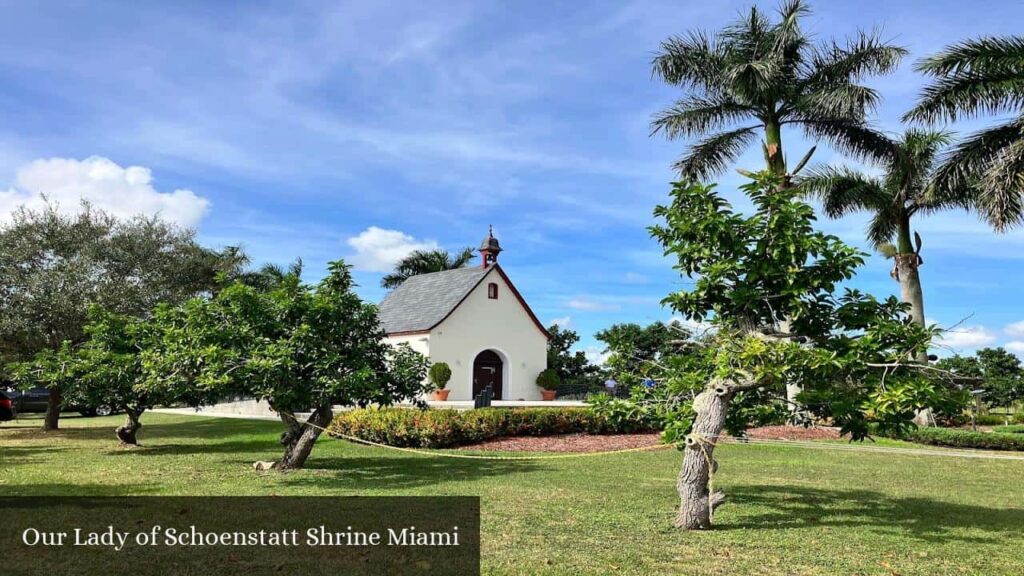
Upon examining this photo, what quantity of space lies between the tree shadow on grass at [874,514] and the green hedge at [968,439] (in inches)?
427

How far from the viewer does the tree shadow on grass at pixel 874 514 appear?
8070 mm

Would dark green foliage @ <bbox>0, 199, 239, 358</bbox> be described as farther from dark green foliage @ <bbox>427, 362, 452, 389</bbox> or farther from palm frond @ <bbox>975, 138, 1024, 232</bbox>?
palm frond @ <bbox>975, 138, 1024, 232</bbox>

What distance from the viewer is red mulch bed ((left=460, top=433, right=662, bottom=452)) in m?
17.5

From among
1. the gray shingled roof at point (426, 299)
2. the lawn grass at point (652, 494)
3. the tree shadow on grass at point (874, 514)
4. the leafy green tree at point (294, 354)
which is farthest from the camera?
the gray shingled roof at point (426, 299)

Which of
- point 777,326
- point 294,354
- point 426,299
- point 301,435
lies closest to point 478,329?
point 426,299

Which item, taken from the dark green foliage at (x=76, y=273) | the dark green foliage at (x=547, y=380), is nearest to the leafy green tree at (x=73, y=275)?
the dark green foliage at (x=76, y=273)

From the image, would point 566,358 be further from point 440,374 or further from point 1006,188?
point 1006,188

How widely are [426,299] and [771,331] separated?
91.3 ft

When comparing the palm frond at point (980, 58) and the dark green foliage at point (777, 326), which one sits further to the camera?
the palm frond at point (980, 58)

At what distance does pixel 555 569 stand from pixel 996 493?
9.26 metres

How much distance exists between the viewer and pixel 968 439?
67.6 feet

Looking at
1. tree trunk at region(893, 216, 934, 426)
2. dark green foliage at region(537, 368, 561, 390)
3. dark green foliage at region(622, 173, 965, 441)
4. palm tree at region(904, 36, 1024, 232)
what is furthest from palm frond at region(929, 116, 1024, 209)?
dark green foliage at region(537, 368, 561, 390)

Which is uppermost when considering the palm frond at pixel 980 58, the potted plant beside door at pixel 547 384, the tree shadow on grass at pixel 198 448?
the palm frond at pixel 980 58

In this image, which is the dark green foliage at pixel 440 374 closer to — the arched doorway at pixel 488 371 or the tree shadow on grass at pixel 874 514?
the arched doorway at pixel 488 371
